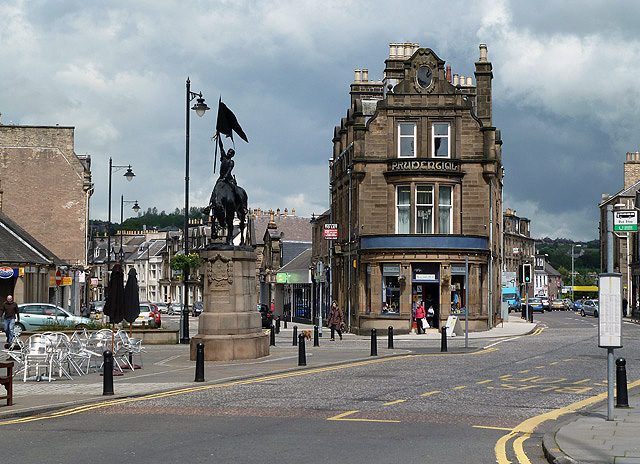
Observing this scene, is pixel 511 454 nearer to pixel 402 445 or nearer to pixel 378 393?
pixel 402 445

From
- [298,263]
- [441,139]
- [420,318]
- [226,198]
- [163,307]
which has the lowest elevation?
[163,307]

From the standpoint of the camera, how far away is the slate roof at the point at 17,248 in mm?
47612

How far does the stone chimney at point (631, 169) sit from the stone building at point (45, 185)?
5304cm

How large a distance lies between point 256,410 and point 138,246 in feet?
429

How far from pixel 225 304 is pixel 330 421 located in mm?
10382

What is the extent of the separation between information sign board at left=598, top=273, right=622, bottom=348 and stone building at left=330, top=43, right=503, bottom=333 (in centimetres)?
2956

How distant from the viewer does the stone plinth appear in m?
22.8

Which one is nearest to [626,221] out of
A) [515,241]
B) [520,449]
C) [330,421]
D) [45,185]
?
[520,449]

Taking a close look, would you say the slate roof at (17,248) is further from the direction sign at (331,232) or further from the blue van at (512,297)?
the blue van at (512,297)

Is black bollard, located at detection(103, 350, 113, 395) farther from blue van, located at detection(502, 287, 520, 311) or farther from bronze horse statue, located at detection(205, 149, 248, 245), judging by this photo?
blue van, located at detection(502, 287, 520, 311)

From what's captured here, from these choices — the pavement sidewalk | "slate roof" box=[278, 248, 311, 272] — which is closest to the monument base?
the pavement sidewalk

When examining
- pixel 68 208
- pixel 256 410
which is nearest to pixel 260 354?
pixel 256 410

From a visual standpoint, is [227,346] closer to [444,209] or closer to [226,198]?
[226,198]

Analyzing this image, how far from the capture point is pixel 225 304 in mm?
22906
